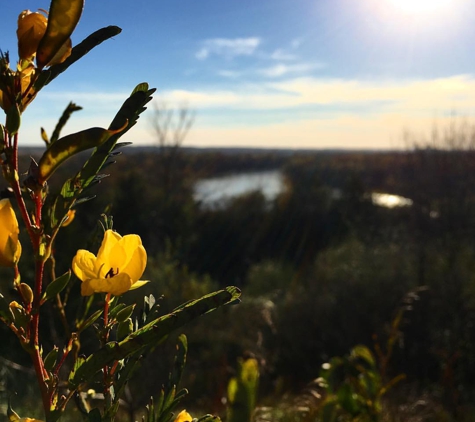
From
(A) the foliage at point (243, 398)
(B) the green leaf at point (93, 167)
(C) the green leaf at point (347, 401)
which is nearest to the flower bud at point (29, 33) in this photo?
(B) the green leaf at point (93, 167)

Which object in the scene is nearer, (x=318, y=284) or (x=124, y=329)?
(x=124, y=329)

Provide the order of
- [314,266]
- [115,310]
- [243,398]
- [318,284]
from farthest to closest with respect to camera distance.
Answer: [314,266] → [318,284] → [243,398] → [115,310]

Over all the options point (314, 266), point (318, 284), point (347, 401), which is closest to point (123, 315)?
point (347, 401)

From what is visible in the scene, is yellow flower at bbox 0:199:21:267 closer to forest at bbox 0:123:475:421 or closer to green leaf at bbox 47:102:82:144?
green leaf at bbox 47:102:82:144

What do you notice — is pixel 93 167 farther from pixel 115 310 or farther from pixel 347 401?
pixel 347 401

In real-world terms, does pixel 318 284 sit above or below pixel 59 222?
below

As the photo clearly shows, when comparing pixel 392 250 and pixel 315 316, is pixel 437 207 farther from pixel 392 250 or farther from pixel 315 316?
pixel 315 316
